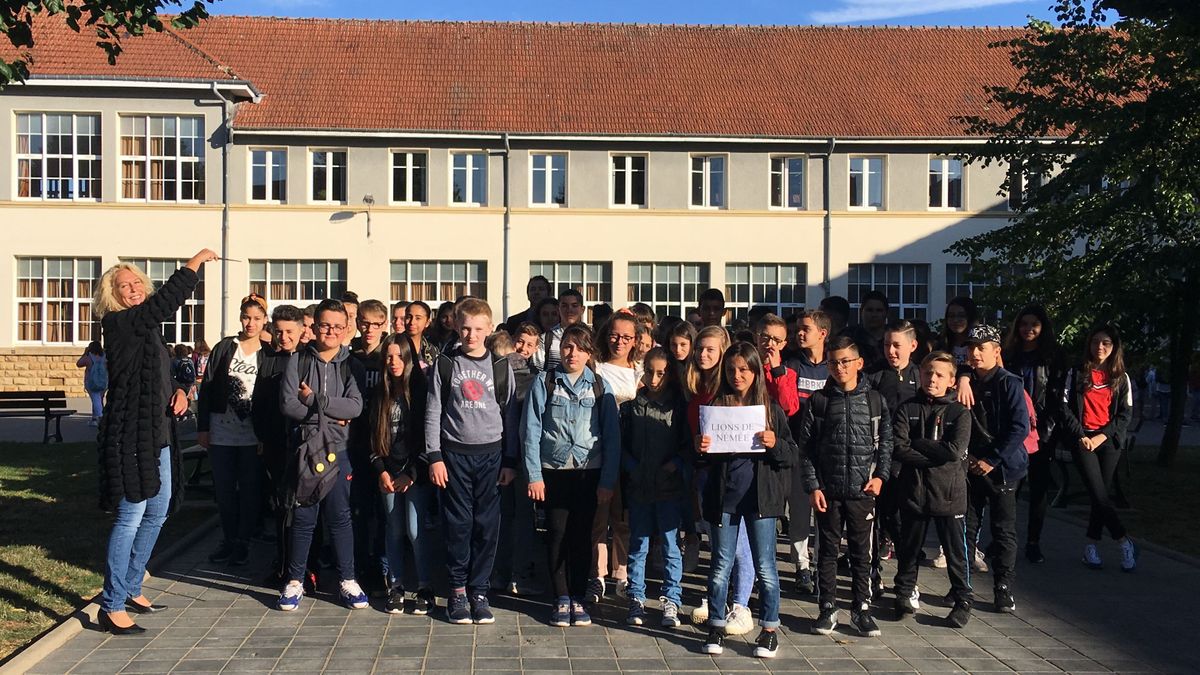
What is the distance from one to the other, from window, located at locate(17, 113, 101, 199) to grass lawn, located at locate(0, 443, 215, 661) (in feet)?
67.8

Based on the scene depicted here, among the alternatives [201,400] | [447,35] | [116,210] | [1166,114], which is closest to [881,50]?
[447,35]

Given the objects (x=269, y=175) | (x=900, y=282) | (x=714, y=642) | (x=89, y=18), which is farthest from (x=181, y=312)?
(x=714, y=642)

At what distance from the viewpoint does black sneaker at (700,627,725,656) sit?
6.39m

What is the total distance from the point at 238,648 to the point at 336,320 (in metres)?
2.07

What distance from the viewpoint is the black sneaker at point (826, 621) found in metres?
6.88

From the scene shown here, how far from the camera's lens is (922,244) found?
36.2 m

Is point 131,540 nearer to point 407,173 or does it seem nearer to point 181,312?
point 407,173

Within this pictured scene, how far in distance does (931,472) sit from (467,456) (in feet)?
9.34

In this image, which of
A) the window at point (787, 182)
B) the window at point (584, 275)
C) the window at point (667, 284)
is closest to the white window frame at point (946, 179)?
the window at point (787, 182)

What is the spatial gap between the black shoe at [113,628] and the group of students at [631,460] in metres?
0.90

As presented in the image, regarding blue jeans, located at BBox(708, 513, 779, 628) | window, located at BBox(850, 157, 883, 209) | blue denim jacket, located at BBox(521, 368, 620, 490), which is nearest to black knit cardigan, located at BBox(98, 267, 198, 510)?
blue denim jacket, located at BBox(521, 368, 620, 490)

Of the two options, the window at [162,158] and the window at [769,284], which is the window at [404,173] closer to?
the window at [162,158]

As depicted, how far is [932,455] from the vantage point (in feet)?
23.6

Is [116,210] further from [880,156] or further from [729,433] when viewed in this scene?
[729,433]
